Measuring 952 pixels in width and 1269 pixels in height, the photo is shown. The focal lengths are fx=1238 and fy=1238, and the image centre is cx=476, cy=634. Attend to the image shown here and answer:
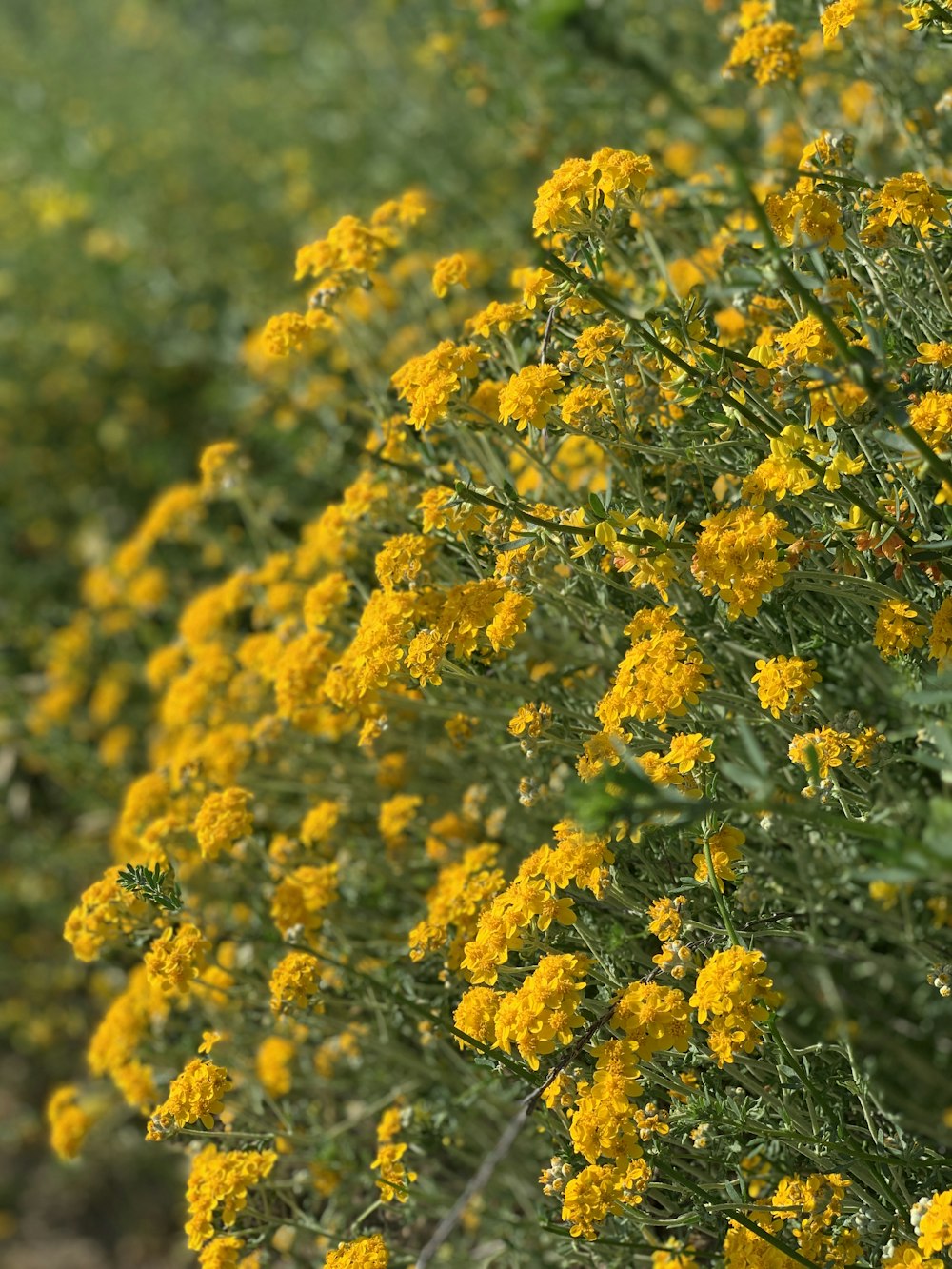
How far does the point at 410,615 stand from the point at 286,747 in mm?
1054

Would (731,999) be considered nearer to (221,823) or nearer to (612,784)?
(612,784)

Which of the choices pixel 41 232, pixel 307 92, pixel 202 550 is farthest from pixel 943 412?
pixel 307 92

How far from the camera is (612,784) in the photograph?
1.57 meters

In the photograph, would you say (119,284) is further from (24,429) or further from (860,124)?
(860,124)

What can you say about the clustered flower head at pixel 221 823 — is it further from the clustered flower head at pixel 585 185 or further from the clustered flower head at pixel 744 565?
the clustered flower head at pixel 585 185

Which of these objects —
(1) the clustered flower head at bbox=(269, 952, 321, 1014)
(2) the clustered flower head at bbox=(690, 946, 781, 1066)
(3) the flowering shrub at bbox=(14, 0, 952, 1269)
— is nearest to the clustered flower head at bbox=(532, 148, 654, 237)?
(3) the flowering shrub at bbox=(14, 0, 952, 1269)

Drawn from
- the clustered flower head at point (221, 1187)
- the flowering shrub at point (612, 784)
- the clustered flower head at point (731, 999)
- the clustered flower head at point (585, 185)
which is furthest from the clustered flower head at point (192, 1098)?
the clustered flower head at point (585, 185)

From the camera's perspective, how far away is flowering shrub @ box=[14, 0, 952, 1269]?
1.98 m

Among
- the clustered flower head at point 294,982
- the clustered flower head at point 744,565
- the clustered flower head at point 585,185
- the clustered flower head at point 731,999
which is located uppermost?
the clustered flower head at point 585,185

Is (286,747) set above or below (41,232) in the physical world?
below

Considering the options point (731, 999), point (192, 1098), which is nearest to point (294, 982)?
point (192, 1098)

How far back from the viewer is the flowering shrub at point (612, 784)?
1.98 m

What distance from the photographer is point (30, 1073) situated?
17.6 feet

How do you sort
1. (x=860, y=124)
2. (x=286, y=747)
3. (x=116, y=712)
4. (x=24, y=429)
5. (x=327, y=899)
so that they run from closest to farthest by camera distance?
(x=327, y=899) < (x=286, y=747) < (x=860, y=124) < (x=116, y=712) < (x=24, y=429)
